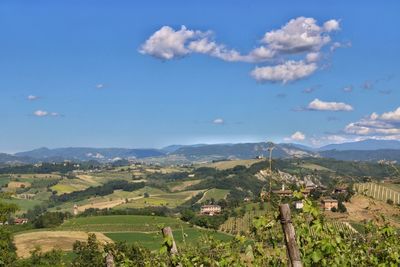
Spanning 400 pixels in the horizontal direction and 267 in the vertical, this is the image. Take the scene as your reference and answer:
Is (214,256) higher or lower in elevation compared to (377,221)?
lower

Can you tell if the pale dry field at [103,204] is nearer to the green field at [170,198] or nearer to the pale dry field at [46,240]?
the green field at [170,198]

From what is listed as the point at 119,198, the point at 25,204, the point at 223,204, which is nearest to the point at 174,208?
the point at 223,204

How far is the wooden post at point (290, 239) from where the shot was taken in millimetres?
4988

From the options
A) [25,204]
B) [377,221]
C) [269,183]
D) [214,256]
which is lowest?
[25,204]

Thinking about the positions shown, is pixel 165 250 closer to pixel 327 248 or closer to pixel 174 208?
pixel 327 248

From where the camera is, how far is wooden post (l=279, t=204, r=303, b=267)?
4.99 metres

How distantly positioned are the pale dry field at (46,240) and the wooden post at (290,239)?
69096 millimetres

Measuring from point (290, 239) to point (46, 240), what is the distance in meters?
80.3

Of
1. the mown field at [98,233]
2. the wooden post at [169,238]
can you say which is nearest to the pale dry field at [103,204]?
the mown field at [98,233]

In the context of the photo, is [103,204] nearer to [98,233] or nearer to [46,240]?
[98,233]

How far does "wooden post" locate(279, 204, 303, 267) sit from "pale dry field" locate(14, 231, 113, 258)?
69096 mm

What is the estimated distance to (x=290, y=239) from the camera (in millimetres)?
5023

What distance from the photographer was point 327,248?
5.46 metres

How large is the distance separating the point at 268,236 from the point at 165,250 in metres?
1.56
